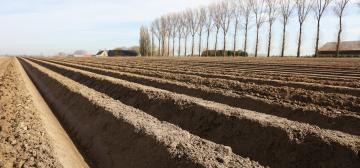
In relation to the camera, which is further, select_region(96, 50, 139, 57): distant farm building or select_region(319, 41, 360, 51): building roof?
select_region(96, 50, 139, 57): distant farm building

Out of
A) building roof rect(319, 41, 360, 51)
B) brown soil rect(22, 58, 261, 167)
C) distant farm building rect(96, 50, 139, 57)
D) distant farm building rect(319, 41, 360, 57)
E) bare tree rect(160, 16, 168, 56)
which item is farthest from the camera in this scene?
distant farm building rect(96, 50, 139, 57)

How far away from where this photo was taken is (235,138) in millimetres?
7164

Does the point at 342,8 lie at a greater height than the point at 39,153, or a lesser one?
greater

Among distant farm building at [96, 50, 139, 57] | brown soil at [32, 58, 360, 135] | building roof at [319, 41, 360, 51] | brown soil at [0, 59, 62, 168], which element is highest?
building roof at [319, 41, 360, 51]

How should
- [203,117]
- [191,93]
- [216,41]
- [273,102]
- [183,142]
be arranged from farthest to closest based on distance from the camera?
[216,41], [191,93], [273,102], [203,117], [183,142]

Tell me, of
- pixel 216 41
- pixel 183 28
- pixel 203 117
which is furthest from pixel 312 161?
pixel 183 28

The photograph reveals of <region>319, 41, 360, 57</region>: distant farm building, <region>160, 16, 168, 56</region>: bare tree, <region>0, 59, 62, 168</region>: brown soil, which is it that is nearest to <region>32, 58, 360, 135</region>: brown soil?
<region>0, 59, 62, 168</region>: brown soil

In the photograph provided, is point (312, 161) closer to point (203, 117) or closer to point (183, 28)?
point (203, 117)

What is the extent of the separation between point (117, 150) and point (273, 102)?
3.65m

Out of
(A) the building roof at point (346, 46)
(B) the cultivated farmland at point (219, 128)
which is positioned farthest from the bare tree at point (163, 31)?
(B) the cultivated farmland at point (219, 128)

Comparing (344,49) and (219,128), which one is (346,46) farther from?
(219,128)

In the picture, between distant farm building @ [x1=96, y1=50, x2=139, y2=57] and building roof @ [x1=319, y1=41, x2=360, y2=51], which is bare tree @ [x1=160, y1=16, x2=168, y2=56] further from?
building roof @ [x1=319, y1=41, x2=360, y2=51]

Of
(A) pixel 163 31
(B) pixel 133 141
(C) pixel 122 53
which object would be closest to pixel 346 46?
(A) pixel 163 31

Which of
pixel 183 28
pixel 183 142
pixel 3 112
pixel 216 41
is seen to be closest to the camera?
pixel 183 142
